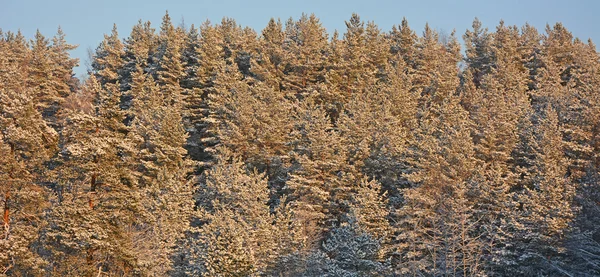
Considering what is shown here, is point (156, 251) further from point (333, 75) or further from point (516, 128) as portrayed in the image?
point (333, 75)

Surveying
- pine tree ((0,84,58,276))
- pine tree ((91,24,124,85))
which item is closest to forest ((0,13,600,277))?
pine tree ((0,84,58,276))

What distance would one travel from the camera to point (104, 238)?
26.2m

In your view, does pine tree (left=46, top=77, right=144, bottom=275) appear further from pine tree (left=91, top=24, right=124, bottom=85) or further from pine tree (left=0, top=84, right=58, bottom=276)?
pine tree (left=91, top=24, right=124, bottom=85)

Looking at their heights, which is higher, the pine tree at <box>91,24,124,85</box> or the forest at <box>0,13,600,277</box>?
the pine tree at <box>91,24,124,85</box>

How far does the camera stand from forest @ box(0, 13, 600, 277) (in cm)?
2644

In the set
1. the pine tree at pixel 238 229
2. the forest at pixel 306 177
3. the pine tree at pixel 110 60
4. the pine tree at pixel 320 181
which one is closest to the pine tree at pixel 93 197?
the forest at pixel 306 177

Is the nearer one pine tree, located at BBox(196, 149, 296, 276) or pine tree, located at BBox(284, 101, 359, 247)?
pine tree, located at BBox(196, 149, 296, 276)

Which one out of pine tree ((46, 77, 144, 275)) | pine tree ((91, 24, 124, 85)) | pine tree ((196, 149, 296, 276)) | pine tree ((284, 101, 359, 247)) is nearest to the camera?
pine tree ((46, 77, 144, 275))

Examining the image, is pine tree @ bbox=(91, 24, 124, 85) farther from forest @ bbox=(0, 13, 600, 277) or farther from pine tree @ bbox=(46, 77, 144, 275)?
pine tree @ bbox=(46, 77, 144, 275)

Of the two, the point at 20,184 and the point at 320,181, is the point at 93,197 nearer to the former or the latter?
the point at 20,184

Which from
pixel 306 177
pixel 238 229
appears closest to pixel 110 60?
pixel 306 177

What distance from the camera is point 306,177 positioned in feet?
128

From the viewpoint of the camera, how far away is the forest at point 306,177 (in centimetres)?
2644

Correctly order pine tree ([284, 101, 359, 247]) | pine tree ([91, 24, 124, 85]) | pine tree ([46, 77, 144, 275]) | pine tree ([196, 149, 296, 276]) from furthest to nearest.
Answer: pine tree ([91, 24, 124, 85]), pine tree ([284, 101, 359, 247]), pine tree ([196, 149, 296, 276]), pine tree ([46, 77, 144, 275])
